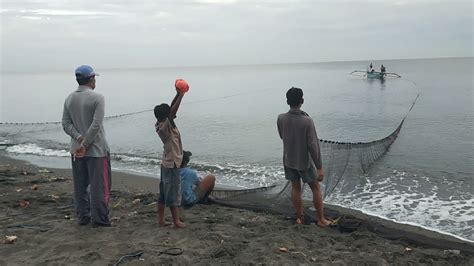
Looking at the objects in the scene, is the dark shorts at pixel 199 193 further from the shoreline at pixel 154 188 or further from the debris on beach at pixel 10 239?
the debris on beach at pixel 10 239

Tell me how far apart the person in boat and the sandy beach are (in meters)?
0.22

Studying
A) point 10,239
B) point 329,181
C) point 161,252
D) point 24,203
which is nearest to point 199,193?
point 161,252

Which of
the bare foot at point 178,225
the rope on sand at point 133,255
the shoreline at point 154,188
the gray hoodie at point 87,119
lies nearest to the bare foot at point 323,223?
the shoreline at point 154,188

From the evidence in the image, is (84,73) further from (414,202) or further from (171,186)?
(414,202)

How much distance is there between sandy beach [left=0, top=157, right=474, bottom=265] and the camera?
4.29m

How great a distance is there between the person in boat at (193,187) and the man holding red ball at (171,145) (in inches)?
43.5

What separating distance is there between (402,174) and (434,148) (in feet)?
13.6

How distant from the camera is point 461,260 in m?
4.54

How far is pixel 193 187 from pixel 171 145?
1.85m

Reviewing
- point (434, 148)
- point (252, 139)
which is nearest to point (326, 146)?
point (434, 148)

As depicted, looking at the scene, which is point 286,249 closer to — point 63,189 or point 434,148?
point 63,189

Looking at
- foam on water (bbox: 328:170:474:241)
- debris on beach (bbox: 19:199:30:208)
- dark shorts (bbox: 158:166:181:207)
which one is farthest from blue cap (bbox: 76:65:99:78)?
foam on water (bbox: 328:170:474:241)

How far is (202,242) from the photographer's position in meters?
4.73

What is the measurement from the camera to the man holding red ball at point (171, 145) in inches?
191
